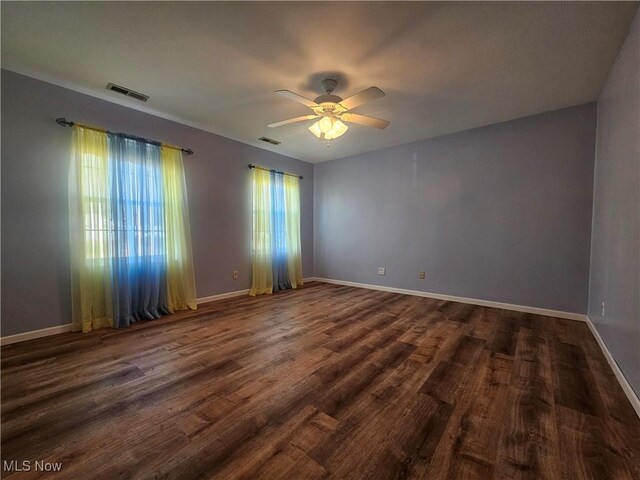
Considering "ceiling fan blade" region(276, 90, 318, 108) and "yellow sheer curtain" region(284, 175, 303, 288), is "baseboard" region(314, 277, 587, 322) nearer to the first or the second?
"yellow sheer curtain" region(284, 175, 303, 288)

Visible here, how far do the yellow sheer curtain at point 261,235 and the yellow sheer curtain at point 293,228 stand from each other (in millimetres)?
430

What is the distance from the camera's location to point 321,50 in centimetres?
206

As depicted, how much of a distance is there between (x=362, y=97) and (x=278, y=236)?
2.95 meters

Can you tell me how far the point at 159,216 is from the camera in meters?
3.24

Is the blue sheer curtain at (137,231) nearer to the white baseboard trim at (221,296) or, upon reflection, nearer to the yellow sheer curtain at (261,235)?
the white baseboard trim at (221,296)

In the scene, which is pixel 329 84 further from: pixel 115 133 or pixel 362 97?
pixel 115 133

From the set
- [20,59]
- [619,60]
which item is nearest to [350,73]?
[619,60]

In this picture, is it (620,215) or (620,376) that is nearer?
(620,376)

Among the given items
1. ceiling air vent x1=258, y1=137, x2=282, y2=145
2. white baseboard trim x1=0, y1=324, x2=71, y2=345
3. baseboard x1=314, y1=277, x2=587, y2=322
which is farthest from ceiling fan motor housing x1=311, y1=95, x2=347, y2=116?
white baseboard trim x1=0, y1=324, x2=71, y2=345

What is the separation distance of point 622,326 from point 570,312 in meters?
1.55

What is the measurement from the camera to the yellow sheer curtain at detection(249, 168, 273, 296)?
4.32m

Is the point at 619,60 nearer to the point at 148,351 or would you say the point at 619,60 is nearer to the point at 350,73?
the point at 350,73

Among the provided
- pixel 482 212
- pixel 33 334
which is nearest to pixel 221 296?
pixel 33 334

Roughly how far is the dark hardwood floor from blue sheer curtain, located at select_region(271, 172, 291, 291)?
1.99 m
